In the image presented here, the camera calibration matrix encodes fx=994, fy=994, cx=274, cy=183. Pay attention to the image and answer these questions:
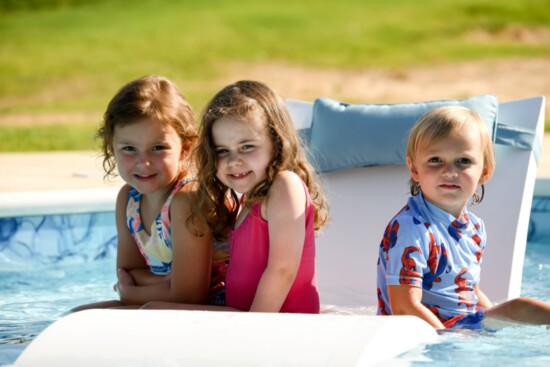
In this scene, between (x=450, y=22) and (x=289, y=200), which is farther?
A: (x=450, y=22)

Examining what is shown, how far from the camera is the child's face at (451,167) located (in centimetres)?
305

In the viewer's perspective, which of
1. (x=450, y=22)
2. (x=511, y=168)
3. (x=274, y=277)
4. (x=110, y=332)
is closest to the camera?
(x=110, y=332)

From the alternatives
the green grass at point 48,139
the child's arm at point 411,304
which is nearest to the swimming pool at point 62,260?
the child's arm at point 411,304

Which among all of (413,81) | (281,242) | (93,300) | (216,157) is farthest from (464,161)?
(413,81)

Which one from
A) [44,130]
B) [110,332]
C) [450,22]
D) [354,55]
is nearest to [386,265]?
[110,332]

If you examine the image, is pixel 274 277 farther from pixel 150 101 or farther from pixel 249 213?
pixel 150 101

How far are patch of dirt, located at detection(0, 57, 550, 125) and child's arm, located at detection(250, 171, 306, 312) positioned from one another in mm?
15560

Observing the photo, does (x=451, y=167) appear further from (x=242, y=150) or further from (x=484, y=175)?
(x=242, y=150)

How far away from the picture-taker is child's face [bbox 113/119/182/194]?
3242mm

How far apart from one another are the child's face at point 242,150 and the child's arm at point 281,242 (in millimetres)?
77

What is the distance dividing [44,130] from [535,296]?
9383mm

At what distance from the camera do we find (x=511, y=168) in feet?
13.1

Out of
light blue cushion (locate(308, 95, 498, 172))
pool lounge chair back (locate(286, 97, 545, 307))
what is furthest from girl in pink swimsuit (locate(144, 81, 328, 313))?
light blue cushion (locate(308, 95, 498, 172))

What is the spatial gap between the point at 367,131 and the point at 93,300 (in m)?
1.40
